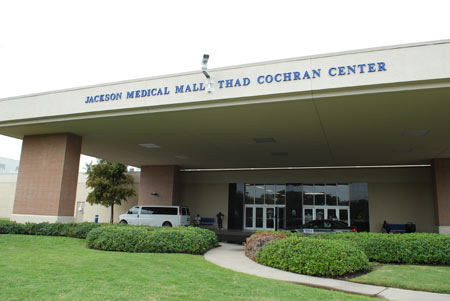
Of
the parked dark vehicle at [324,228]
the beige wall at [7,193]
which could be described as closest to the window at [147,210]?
the parked dark vehicle at [324,228]

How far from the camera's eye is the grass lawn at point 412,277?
7637mm

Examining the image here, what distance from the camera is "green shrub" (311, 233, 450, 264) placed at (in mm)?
10938

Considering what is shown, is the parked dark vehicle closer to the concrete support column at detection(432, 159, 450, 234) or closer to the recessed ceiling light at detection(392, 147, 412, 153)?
the recessed ceiling light at detection(392, 147, 412, 153)

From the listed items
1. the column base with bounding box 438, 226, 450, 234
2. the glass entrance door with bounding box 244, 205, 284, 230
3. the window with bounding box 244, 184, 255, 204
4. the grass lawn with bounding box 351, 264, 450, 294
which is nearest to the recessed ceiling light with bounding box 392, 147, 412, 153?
the column base with bounding box 438, 226, 450, 234

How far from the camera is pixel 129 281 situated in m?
7.09

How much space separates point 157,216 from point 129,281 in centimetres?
1927

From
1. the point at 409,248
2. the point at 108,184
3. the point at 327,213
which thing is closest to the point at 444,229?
the point at 327,213

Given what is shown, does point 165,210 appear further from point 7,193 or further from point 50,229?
point 7,193

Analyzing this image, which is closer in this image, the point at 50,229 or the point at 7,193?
the point at 50,229

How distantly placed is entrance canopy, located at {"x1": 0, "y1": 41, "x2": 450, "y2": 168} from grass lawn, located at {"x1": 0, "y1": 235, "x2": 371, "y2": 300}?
6.07 meters

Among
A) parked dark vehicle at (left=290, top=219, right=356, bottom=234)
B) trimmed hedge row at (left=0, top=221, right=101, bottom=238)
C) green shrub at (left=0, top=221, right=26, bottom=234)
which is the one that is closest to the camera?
trimmed hedge row at (left=0, top=221, right=101, bottom=238)

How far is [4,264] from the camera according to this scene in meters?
8.52

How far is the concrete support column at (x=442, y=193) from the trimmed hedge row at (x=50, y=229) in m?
19.6

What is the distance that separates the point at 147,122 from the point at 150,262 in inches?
294
